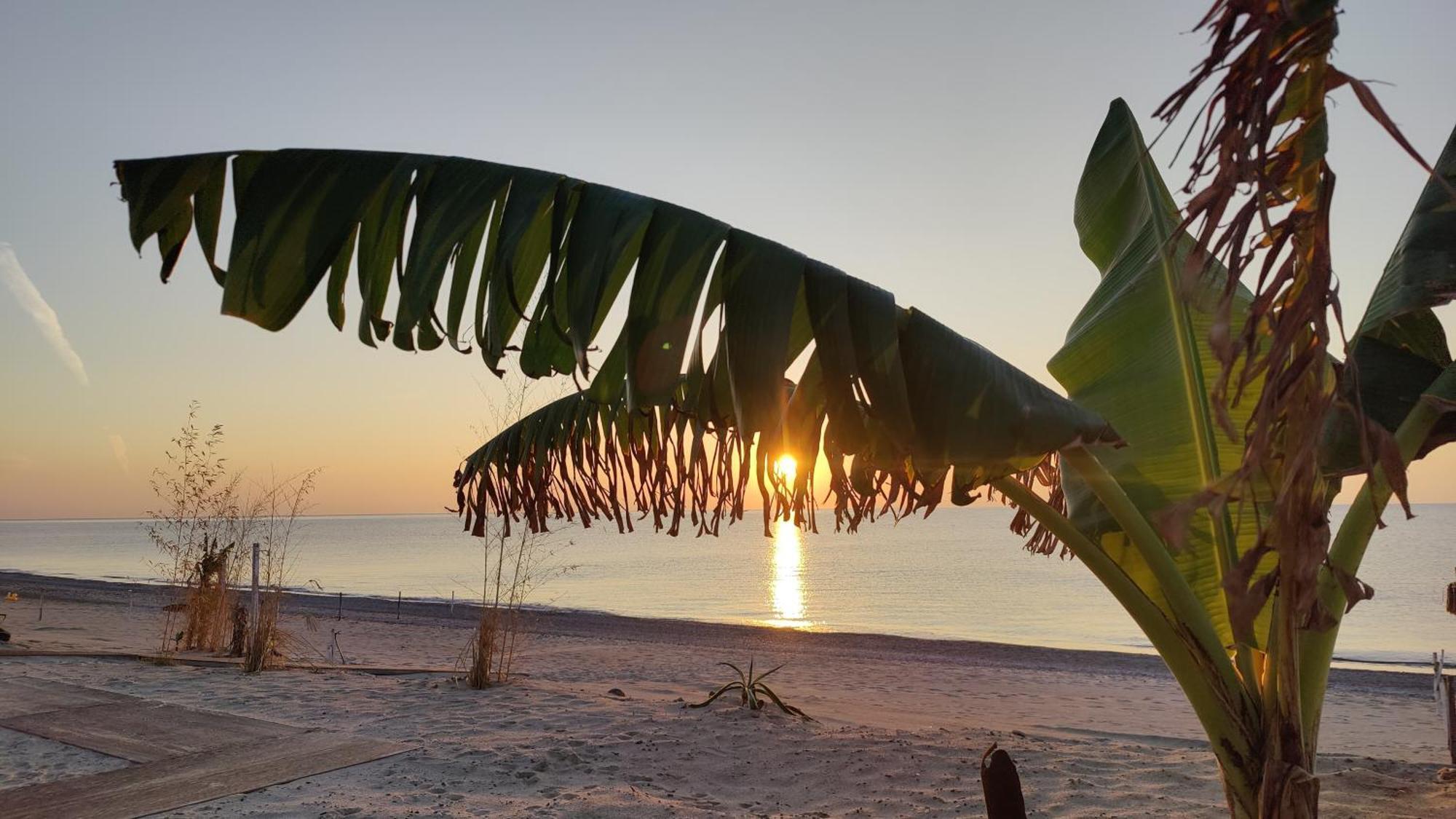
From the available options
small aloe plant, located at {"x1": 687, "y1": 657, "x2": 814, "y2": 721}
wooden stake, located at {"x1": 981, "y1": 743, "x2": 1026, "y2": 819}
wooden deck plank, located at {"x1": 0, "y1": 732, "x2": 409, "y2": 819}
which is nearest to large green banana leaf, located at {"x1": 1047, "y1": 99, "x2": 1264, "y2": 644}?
wooden stake, located at {"x1": 981, "y1": 743, "x2": 1026, "y2": 819}

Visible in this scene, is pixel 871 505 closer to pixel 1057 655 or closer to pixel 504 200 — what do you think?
pixel 504 200

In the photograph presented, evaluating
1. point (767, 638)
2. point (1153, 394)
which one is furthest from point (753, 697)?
point (767, 638)

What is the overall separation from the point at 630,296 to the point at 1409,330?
2.98 meters

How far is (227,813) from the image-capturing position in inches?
162

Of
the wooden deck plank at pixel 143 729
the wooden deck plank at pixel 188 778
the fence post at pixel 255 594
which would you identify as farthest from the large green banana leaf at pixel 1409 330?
the fence post at pixel 255 594

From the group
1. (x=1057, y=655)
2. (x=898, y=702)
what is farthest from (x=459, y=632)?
(x=1057, y=655)

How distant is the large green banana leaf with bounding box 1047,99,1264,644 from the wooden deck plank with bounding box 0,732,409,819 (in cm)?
415

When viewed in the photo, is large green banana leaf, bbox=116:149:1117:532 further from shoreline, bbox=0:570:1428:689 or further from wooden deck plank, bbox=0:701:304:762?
shoreline, bbox=0:570:1428:689

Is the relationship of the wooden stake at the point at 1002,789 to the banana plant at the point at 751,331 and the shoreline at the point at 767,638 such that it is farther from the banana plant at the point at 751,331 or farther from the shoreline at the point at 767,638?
the shoreline at the point at 767,638

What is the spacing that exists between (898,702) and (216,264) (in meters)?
11.1

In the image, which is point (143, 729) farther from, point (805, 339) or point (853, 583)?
point (853, 583)

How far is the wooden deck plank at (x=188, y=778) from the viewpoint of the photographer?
4.14 metres

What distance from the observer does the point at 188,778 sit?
463 centimetres

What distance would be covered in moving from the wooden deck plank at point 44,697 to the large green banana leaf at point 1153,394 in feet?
22.1
